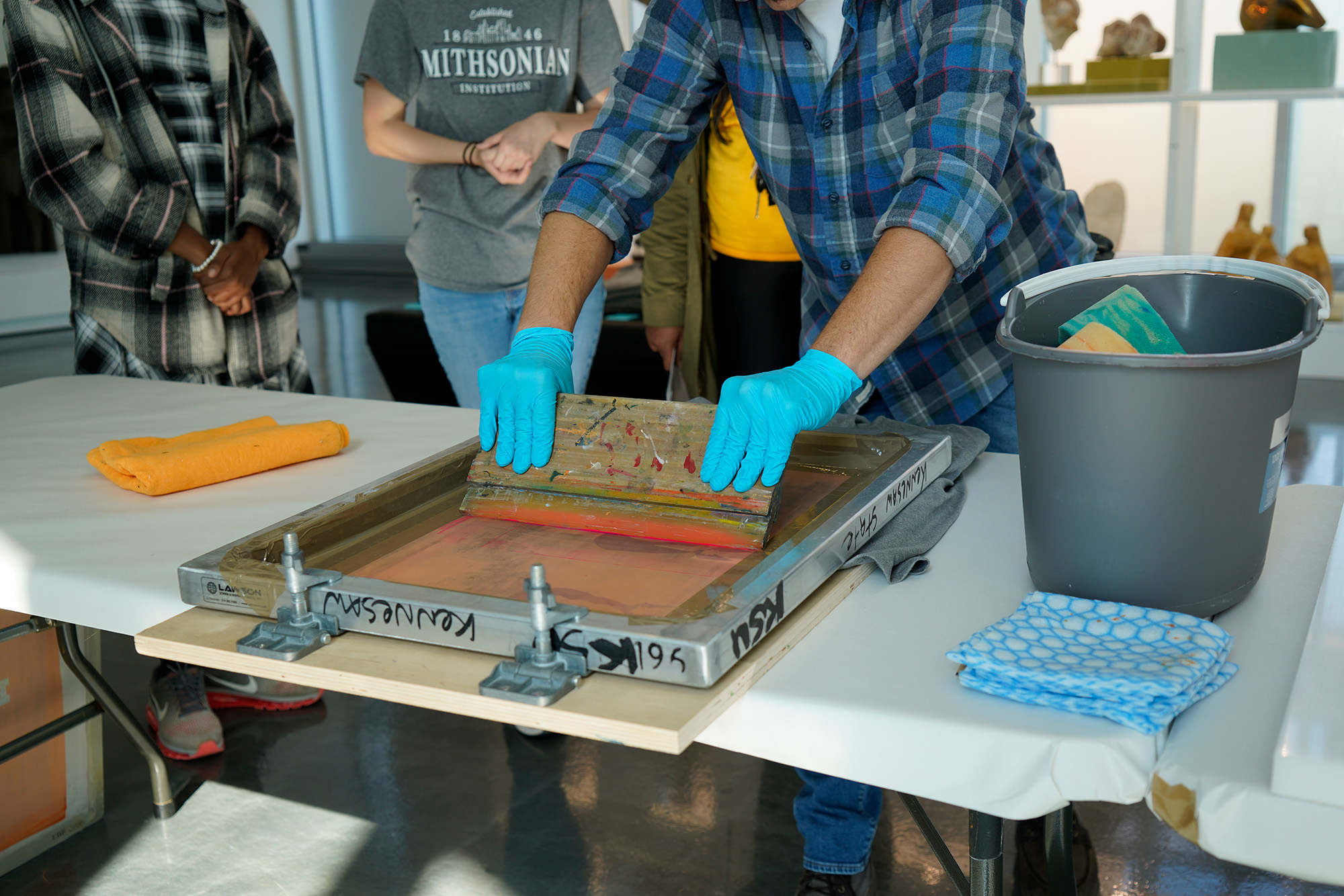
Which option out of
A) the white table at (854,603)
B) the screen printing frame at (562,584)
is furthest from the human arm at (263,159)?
the screen printing frame at (562,584)

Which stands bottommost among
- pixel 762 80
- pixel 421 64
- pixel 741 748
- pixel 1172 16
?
pixel 741 748

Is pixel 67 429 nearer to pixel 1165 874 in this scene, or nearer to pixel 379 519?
pixel 379 519

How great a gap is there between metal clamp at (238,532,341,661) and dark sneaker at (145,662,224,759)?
110 centimetres

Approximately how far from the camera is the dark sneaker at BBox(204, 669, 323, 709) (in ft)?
6.25

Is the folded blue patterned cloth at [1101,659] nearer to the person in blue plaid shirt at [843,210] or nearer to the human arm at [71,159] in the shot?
the person in blue plaid shirt at [843,210]

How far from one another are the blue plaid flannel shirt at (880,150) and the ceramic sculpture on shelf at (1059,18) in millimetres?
2405

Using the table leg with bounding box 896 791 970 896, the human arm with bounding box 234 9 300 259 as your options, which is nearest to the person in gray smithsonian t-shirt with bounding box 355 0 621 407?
the human arm with bounding box 234 9 300 259

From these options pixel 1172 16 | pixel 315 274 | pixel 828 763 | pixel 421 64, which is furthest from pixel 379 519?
pixel 315 274

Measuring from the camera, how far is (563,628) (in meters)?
0.72

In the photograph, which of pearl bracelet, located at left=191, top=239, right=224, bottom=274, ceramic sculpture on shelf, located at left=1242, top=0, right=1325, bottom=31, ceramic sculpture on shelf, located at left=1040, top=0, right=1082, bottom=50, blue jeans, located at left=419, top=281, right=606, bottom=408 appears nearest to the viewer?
pearl bracelet, located at left=191, top=239, right=224, bottom=274

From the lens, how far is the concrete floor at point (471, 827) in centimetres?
142

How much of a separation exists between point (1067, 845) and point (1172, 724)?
1.16 ft

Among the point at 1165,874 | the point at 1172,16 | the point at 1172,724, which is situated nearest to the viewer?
the point at 1172,724

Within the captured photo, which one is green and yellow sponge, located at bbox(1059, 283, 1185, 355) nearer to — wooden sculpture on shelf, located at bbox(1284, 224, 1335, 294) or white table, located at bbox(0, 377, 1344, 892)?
white table, located at bbox(0, 377, 1344, 892)
